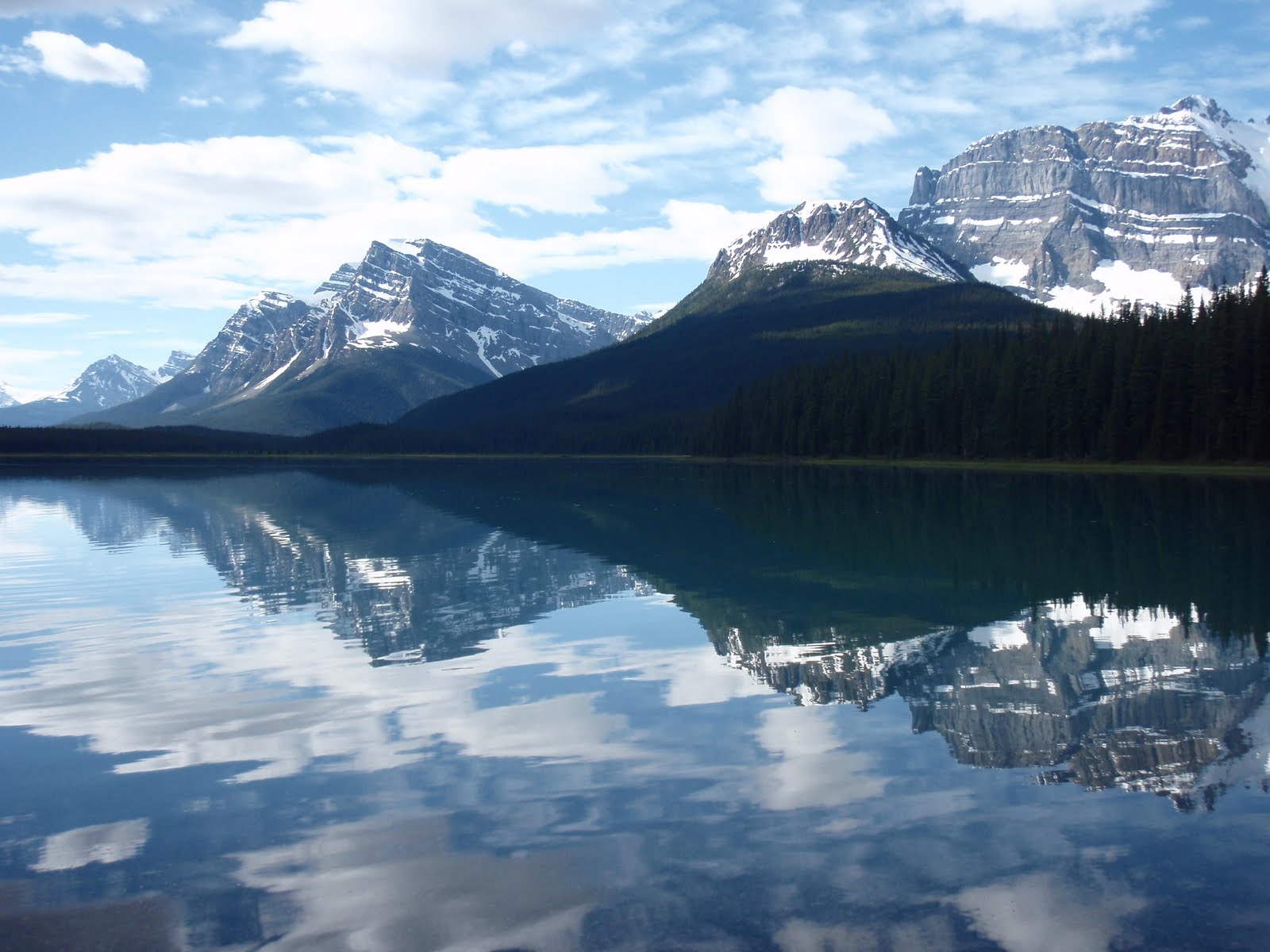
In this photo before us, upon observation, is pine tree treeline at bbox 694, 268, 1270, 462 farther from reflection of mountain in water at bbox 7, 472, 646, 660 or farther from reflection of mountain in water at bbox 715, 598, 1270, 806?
reflection of mountain in water at bbox 715, 598, 1270, 806

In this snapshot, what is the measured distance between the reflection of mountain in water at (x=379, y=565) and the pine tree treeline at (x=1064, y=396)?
225ft

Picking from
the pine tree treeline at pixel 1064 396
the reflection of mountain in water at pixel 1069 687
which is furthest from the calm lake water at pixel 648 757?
the pine tree treeline at pixel 1064 396

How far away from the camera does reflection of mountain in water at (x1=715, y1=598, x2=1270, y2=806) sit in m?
14.2

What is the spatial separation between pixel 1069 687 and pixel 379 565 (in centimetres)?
2685

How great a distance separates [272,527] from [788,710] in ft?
145

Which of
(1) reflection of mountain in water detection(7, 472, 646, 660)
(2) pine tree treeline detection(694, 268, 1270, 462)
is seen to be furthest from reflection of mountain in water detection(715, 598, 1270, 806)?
(2) pine tree treeline detection(694, 268, 1270, 462)

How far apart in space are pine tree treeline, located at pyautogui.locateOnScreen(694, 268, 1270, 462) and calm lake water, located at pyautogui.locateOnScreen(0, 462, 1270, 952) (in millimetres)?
61670

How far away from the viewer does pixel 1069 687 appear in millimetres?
18031

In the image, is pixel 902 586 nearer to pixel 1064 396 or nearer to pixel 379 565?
pixel 379 565

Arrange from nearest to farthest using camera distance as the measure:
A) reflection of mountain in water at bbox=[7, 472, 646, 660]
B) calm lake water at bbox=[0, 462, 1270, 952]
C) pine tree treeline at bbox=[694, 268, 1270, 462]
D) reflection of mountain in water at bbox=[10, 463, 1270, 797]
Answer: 1. calm lake water at bbox=[0, 462, 1270, 952]
2. reflection of mountain in water at bbox=[10, 463, 1270, 797]
3. reflection of mountain in water at bbox=[7, 472, 646, 660]
4. pine tree treeline at bbox=[694, 268, 1270, 462]

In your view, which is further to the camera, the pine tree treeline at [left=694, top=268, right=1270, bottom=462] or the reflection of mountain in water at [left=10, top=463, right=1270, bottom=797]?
the pine tree treeline at [left=694, top=268, right=1270, bottom=462]

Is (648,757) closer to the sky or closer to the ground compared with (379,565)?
closer to the ground

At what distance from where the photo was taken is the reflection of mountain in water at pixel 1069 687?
14227mm

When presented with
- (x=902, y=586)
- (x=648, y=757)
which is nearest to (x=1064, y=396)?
(x=902, y=586)
